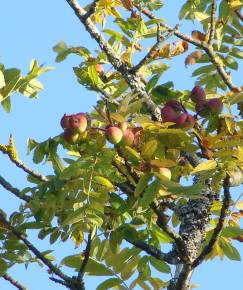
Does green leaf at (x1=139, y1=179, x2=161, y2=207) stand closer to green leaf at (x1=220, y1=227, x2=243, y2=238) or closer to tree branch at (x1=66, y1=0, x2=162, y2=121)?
tree branch at (x1=66, y1=0, x2=162, y2=121)

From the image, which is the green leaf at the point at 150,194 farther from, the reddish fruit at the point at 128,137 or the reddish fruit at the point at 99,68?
the reddish fruit at the point at 99,68

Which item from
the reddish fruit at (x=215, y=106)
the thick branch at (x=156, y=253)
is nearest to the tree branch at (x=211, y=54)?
the reddish fruit at (x=215, y=106)

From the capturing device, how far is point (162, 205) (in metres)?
3.86

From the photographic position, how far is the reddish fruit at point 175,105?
353 cm

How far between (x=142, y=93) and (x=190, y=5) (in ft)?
3.41

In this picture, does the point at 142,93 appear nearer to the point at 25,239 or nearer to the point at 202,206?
the point at 202,206

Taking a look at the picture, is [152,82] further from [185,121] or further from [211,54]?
[211,54]

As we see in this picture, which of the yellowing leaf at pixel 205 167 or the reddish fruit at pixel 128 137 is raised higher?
the reddish fruit at pixel 128 137

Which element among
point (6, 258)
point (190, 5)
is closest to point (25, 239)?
point (6, 258)

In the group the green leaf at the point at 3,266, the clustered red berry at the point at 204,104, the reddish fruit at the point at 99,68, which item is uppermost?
the reddish fruit at the point at 99,68

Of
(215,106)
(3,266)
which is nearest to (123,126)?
(215,106)

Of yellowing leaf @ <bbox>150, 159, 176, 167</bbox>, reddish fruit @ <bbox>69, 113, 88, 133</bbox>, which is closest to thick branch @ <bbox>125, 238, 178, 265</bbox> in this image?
yellowing leaf @ <bbox>150, 159, 176, 167</bbox>

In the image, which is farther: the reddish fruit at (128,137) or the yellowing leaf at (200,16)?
the yellowing leaf at (200,16)

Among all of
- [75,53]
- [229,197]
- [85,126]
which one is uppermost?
[75,53]
